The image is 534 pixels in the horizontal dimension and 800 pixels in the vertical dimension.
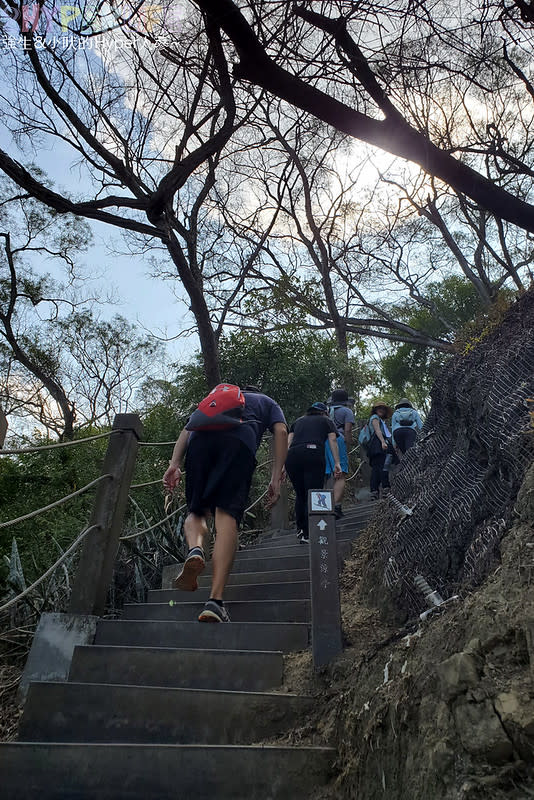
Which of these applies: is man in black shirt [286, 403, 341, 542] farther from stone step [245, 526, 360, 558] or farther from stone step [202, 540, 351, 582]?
stone step [202, 540, 351, 582]

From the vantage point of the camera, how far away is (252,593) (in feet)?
14.8

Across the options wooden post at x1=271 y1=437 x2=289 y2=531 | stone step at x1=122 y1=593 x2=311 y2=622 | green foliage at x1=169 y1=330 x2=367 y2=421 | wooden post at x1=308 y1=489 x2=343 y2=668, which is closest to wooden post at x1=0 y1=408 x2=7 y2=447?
wooden post at x1=308 y1=489 x2=343 y2=668

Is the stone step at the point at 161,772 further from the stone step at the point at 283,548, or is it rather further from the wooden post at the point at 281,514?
the wooden post at the point at 281,514

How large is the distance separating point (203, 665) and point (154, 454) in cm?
665

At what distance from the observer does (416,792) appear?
6.50ft

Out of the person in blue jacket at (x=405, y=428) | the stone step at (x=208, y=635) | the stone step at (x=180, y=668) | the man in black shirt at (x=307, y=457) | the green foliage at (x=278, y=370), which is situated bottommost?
the stone step at (x=180, y=668)

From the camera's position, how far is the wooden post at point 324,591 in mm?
3076

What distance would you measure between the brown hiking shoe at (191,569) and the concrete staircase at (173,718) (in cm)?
29

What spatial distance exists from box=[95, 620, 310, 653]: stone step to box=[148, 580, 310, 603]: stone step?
702mm

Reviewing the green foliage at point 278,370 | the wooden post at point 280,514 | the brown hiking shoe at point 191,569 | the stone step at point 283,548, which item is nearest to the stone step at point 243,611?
the brown hiking shoe at point 191,569

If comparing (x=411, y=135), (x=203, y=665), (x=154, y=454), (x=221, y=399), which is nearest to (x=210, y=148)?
(x=411, y=135)

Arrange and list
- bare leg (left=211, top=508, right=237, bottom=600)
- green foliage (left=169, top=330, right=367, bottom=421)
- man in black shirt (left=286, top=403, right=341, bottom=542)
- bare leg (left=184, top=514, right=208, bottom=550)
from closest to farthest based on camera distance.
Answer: bare leg (left=211, top=508, right=237, bottom=600) < bare leg (left=184, top=514, right=208, bottom=550) < man in black shirt (left=286, top=403, right=341, bottom=542) < green foliage (left=169, top=330, right=367, bottom=421)

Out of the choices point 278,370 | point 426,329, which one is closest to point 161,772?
point 278,370

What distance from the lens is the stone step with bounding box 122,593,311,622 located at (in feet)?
12.8
